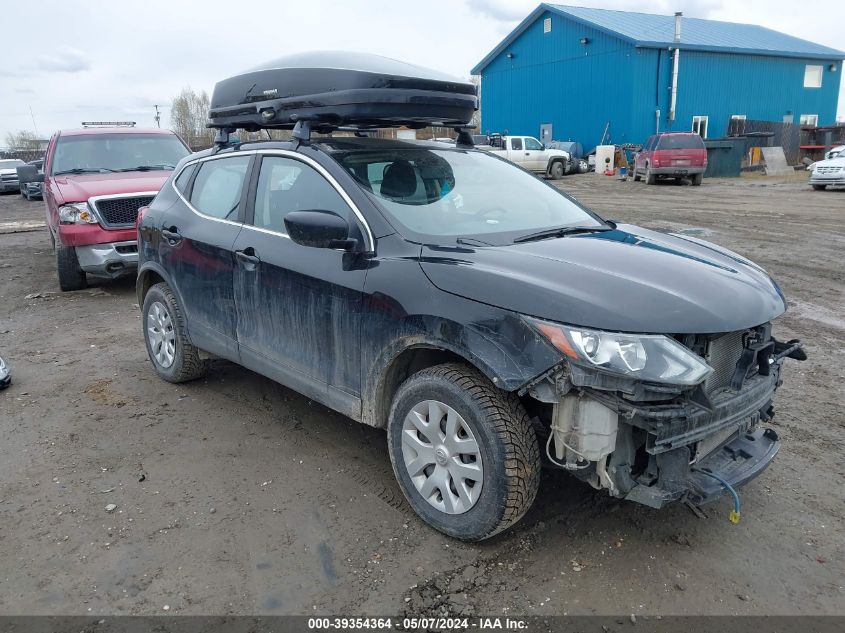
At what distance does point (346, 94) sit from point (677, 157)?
A: 21.4m

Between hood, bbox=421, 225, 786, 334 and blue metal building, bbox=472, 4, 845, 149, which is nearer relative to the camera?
hood, bbox=421, 225, 786, 334

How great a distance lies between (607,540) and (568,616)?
22.3 inches

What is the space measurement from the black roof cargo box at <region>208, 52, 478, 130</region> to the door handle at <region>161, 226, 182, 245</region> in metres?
0.85

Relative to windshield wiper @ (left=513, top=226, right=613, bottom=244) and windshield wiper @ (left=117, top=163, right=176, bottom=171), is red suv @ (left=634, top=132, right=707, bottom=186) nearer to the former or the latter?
windshield wiper @ (left=117, top=163, right=176, bottom=171)

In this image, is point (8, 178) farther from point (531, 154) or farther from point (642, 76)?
point (642, 76)

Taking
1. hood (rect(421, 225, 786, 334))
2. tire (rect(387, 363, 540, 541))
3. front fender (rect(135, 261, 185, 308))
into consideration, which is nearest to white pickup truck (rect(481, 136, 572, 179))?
front fender (rect(135, 261, 185, 308))

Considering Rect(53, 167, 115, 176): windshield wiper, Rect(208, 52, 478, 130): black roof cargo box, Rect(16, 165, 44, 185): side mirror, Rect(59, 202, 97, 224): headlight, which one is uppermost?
Rect(208, 52, 478, 130): black roof cargo box

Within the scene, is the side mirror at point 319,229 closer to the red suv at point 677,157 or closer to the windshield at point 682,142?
the red suv at point 677,157

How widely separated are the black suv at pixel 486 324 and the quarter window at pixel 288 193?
0.01 metres

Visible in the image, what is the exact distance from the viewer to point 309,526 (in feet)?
10.8

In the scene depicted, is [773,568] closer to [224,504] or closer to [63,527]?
[224,504]

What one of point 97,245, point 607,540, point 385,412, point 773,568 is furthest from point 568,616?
point 97,245

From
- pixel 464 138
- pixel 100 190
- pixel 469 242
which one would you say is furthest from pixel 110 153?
pixel 469 242

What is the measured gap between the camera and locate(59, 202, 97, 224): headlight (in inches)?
314
